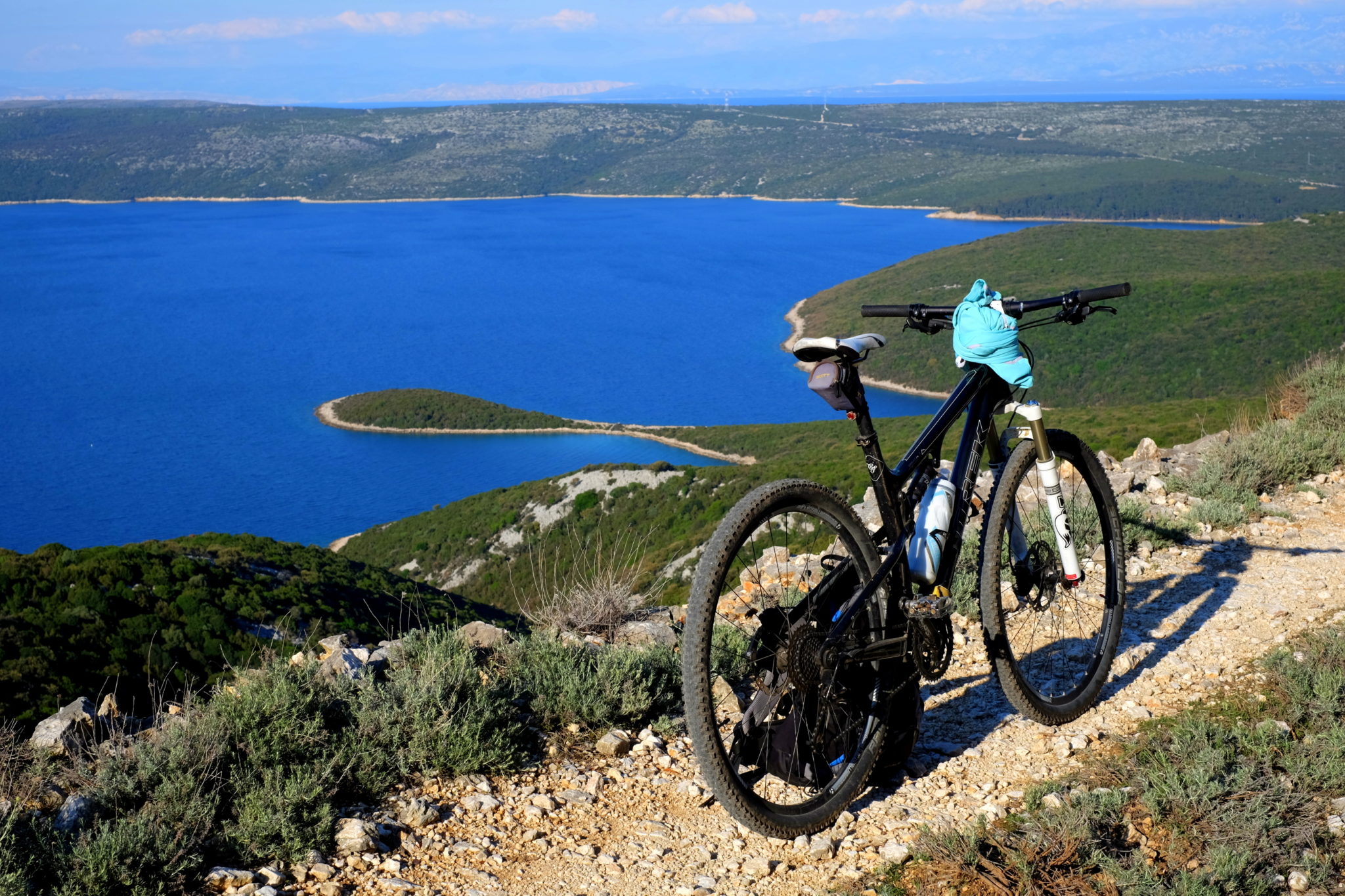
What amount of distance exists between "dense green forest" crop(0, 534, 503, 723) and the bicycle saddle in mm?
4196

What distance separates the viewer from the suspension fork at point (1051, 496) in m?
3.88

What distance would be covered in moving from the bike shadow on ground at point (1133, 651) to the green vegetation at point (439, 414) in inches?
2942

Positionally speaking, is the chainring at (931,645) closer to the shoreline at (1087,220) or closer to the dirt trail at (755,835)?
the dirt trail at (755,835)

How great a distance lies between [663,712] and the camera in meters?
4.13

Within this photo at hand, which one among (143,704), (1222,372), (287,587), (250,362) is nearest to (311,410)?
(250,362)

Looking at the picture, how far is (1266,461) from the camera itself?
24.8 ft

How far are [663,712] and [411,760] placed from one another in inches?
41.6

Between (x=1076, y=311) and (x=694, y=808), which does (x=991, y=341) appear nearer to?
(x=1076, y=311)

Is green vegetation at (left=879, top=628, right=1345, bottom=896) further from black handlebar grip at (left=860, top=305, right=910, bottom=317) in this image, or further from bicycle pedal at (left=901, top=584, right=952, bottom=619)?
black handlebar grip at (left=860, top=305, right=910, bottom=317)

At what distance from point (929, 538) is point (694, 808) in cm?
121

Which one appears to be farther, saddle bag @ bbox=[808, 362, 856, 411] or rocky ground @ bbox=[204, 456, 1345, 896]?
saddle bag @ bbox=[808, 362, 856, 411]

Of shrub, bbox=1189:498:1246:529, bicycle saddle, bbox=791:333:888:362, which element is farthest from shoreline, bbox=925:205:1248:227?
bicycle saddle, bbox=791:333:888:362

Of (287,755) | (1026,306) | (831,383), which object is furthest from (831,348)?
(287,755)

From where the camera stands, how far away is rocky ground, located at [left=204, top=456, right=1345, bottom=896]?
3027 millimetres
